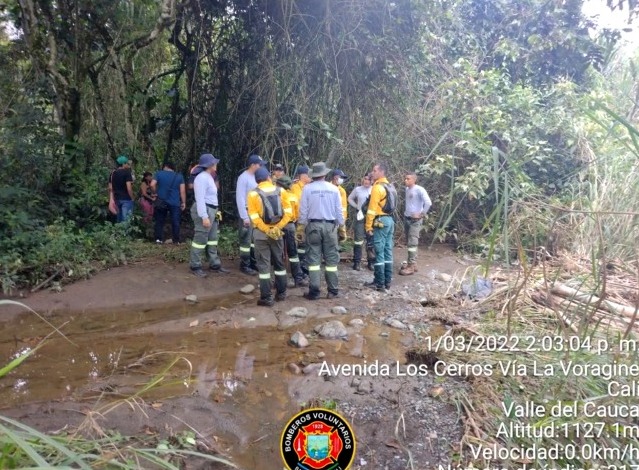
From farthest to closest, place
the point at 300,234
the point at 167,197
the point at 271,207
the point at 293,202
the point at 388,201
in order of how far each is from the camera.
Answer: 1. the point at 167,197
2. the point at 300,234
3. the point at 293,202
4. the point at 388,201
5. the point at 271,207

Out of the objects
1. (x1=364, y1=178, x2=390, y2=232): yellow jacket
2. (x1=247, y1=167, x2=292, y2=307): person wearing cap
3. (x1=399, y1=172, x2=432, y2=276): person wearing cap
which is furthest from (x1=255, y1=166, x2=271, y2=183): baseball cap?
(x1=399, y1=172, x2=432, y2=276): person wearing cap

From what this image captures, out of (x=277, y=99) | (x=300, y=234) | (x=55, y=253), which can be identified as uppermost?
(x=277, y=99)

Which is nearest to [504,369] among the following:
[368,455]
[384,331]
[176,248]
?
[368,455]

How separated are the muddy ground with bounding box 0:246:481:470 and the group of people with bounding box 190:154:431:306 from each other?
1.08 feet

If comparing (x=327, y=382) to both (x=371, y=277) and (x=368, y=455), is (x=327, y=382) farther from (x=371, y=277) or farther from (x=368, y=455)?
(x=371, y=277)

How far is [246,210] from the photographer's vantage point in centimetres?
725

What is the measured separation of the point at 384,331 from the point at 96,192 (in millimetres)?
6032

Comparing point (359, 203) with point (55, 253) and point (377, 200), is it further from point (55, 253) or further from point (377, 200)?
point (55, 253)

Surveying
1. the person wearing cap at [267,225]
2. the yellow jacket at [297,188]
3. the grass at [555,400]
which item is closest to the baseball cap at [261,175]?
the person wearing cap at [267,225]

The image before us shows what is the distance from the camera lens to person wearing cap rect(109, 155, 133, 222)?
27.4 feet

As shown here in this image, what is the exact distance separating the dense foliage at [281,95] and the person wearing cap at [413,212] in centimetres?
58

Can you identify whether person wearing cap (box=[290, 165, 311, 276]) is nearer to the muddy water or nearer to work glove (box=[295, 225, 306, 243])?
work glove (box=[295, 225, 306, 243])

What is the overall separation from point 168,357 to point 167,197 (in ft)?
14.9

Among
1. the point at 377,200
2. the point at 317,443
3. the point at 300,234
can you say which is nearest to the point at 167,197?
the point at 300,234
